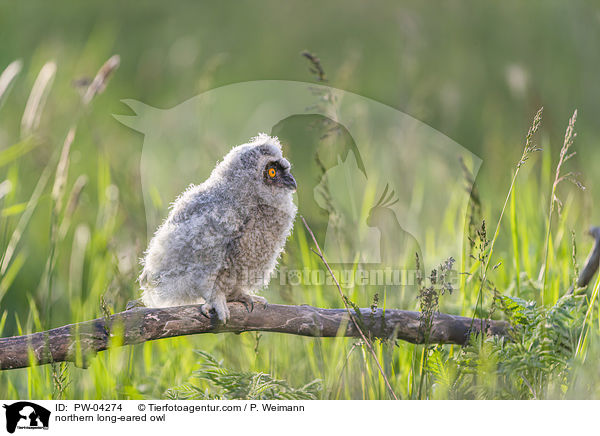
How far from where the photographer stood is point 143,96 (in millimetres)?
3326

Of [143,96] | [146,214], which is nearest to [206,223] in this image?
[146,214]

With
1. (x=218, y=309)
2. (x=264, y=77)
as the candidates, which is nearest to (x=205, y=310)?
(x=218, y=309)

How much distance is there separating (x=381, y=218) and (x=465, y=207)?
46 centimetres

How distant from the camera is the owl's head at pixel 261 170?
6.08 ft

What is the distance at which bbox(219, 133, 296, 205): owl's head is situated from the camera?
185cm

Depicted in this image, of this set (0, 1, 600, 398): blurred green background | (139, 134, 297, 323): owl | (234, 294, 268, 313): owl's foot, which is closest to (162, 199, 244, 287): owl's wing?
(139, 134, 297, 323): owl

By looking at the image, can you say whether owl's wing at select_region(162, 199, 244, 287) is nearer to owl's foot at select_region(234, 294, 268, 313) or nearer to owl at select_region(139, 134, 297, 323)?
owl at select_region(139, 134, 297, 323)

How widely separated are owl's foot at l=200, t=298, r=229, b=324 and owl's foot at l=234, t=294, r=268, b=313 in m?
0.08

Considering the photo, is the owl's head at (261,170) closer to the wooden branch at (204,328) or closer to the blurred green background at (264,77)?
Result: the wooden branch at (204,328)

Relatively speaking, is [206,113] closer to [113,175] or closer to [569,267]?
[113,175]

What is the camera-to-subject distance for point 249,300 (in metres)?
1.89
